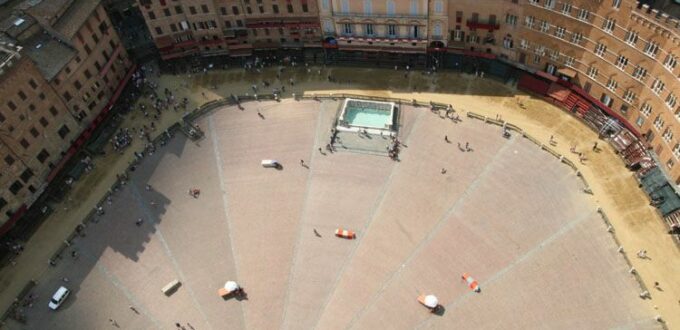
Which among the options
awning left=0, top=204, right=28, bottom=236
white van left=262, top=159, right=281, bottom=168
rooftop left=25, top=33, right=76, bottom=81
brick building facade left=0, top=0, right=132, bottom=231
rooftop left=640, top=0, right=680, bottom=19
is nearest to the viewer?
rooftop left=640, top=0, right=680, bottom=19

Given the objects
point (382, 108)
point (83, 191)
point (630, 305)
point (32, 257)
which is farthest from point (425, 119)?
point (32, 257)

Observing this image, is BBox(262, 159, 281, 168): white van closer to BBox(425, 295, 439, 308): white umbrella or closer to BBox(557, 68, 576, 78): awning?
BBox(425, 295, 439, 308): white umbrella

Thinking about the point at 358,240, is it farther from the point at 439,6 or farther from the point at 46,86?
the point at 46,86

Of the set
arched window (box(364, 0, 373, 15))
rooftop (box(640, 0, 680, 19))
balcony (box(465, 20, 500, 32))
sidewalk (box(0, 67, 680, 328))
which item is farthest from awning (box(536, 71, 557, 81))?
arched window (box(364, 0, 373, 15))

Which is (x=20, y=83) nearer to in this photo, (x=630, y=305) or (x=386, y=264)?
(x=386, y=264)

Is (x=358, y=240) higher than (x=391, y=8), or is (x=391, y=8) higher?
(x=391, y=8)

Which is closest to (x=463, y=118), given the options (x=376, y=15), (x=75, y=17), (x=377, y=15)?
(x=377, y=15)
